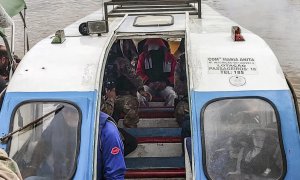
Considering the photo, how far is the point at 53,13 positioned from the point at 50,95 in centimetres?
2235

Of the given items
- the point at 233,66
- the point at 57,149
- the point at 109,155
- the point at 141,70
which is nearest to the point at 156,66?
the point at 141,70

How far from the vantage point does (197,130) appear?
13.0 ft

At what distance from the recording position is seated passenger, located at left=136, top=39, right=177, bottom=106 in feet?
26.2

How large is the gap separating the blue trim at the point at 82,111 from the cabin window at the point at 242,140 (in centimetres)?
97

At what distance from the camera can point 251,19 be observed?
2428 cm

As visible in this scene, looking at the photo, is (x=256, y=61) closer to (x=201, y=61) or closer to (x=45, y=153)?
(x=201, y=61)

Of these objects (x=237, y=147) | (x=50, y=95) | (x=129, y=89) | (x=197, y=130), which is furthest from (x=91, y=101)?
(x=129, y=89)

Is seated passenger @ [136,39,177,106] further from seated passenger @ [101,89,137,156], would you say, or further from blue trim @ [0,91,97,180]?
blue trim @ [0,91,97,180]

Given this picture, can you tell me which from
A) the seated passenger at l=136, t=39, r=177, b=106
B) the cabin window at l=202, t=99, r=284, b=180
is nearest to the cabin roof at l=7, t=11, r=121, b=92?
the cabin window at l=202, t=99, r=284, b=180

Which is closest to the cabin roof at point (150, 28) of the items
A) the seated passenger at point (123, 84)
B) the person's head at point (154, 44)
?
the seated passenger at point (123, 84)

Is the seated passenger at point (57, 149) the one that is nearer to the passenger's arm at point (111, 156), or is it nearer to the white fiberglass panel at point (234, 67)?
the passenger's arm at point (111, 156)

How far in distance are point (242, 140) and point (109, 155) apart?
1.16m

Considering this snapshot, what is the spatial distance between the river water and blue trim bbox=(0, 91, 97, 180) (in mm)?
10917

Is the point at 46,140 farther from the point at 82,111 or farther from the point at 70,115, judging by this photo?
the point at 82,111
